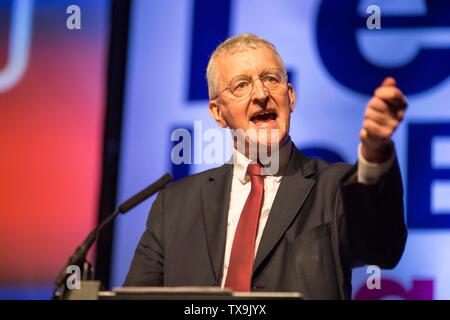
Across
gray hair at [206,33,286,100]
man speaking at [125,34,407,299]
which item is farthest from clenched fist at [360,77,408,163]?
gray hair at [206,33,286,100]

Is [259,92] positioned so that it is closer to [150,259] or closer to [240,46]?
[240,46]

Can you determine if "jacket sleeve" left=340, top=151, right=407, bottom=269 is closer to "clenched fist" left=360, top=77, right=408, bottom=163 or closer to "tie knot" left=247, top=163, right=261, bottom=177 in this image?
"clenched fist" left=360, top=77, right=408, bottom=163

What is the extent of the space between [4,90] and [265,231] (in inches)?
76.8

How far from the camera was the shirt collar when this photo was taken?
2596 mm

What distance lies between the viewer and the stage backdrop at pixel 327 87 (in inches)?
132

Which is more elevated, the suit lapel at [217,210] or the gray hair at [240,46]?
the gray hair at [240,46]

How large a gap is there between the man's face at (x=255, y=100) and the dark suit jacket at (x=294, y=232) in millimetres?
131

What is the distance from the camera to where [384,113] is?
1.86m

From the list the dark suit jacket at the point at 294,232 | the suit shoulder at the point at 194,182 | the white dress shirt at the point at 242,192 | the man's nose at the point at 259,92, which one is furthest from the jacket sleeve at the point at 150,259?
the man's nose at the point at 259,92

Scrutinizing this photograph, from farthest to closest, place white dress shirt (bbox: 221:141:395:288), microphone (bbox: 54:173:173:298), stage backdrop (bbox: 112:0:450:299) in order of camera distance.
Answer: stage backdrop (bbox: 112:0:450:299), white dress shirt (bbox: 221:141:395:288), microphone (bbox: 54:173:173:298)

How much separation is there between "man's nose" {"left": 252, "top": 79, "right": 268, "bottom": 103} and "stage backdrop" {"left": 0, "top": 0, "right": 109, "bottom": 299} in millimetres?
1321

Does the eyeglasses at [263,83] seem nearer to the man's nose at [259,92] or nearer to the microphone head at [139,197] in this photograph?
the man's nose at [259,92]
